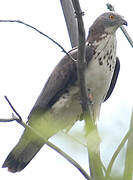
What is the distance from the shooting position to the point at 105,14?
4.68m

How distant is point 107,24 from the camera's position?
4562 millimetres

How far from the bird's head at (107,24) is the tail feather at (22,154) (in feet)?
4.77

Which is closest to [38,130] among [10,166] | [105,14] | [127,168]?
[127,168]

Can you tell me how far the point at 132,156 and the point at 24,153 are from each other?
3.22 metres

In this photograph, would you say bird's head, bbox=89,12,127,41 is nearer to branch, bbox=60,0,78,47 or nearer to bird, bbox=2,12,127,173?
bird, bbox=2,12,127,173

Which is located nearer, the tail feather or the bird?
the bird

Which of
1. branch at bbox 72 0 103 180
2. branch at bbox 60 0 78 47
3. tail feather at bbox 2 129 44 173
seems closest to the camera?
branch at bbox 72 0 103 180

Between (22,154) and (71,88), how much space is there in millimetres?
1026

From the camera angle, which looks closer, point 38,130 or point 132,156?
point 132,156

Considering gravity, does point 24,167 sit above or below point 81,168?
below

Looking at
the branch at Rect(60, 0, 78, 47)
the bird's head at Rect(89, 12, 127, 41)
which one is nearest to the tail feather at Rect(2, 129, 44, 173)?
the branch at Rect(60, 0, 78, 47)

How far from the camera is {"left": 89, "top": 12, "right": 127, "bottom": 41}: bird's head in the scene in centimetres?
443

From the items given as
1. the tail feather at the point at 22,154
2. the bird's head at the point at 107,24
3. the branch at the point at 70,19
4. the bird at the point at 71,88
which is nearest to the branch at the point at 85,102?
the bird at the point at 71,88

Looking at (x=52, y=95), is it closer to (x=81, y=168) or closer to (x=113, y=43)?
(x=113, y=43)
